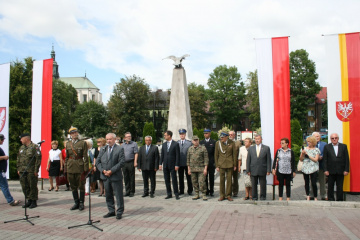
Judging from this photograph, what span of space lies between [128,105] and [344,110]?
44517 millimetres

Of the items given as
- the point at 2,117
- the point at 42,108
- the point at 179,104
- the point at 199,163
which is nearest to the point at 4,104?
the point at 2,117

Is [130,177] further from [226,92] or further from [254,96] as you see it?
[226,92]

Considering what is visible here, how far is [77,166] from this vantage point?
7715 mm

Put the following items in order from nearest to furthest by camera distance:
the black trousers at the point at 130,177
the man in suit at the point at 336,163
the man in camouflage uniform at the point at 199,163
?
the man in suit at the point at 336,163 → the man in camouflage uniform at the point at 199,163 → the black trousers at the point at 130,177

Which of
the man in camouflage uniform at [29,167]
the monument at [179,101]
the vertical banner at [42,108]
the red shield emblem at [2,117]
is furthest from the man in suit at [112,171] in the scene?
the monument at [179,101]

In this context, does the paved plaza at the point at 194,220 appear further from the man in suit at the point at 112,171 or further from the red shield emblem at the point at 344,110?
the red shield emblem at the point at 344,110

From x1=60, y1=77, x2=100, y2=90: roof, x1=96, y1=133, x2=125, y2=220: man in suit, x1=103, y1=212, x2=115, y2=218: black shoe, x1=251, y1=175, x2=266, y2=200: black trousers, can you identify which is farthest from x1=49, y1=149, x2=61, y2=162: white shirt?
x1=60, y1=77, x2=100, y2=90: roof

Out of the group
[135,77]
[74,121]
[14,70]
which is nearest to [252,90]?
[135,77]

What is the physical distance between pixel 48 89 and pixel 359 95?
31.6 ft

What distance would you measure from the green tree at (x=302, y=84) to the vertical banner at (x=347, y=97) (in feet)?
134

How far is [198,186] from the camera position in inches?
359

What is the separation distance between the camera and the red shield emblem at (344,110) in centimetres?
851

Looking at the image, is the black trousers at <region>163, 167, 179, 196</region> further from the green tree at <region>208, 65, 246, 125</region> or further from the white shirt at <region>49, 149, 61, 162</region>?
the green tree at <region>208, 65, 246, 125</region>

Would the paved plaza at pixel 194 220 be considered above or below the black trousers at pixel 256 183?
below
